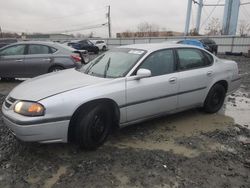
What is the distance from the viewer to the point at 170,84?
4688 millimetres

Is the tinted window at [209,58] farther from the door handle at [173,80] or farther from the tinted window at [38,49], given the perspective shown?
the tinted window at [38,49]

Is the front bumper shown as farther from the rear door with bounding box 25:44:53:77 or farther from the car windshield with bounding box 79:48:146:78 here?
the rear door with bounding box 25:44:53:77

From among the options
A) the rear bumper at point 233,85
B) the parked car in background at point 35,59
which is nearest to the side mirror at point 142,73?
the rear bumper at point 233,85

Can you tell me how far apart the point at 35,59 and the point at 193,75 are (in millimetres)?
5621

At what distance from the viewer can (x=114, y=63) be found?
466cm

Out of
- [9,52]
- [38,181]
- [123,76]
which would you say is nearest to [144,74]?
[123,76]

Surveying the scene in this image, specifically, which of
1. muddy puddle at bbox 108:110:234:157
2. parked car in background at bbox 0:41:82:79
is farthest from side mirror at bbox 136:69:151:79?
parked car in background at bbox 0:41:82:79

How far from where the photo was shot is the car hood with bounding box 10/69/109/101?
3668 millimetres

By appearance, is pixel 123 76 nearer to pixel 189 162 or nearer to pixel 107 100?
pixel 107 100

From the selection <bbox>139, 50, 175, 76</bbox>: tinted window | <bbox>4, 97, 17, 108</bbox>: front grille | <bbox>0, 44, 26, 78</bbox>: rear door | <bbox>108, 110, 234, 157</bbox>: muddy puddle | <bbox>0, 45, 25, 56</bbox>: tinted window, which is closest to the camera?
<bbox>4, 97, 17, 108</bbox>: front grille

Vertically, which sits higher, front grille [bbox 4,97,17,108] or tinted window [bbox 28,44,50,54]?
tinted window [bbox 28,44,50,54]

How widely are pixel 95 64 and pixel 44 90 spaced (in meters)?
1.39

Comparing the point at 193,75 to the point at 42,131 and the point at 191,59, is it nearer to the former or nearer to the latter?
the point at 191,59

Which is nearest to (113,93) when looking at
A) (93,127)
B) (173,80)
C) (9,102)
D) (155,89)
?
A: (93,127)
